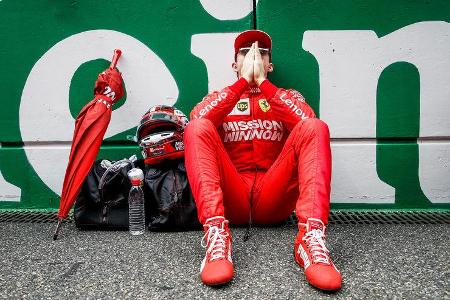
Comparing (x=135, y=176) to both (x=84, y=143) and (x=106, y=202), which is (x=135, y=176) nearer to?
(x=106, y=202)

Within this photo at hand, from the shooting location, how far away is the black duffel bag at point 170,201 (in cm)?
243

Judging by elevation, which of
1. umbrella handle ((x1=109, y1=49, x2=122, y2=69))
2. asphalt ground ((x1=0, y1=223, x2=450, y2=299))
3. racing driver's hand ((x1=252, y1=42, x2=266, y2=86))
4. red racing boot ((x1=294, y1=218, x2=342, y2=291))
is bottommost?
asphalt ground ((x1=0, y1=223, x2=450, y2=299))

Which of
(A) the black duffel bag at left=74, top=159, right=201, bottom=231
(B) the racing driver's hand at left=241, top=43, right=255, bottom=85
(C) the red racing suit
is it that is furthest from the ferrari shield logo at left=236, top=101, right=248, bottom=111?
(A) the black duffel bag at left=74, top=159, right=201, bottom=231

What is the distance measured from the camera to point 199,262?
1924 mm

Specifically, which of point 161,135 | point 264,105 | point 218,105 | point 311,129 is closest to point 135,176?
point 161,135

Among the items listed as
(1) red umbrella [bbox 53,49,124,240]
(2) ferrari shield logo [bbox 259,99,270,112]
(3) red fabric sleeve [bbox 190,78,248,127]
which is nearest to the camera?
(3) red fabric sleeve [bbox 190,78,248,127]

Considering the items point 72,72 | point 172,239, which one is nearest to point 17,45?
point 72,72

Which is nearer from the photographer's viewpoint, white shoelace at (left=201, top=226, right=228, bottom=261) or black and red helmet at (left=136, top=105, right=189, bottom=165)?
white shoelace at (left=201, top=226, right=228, bottom=261)

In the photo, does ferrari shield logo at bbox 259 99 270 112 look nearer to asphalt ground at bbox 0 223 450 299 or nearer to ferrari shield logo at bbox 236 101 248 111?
ferrari shield logo at bbox 236 101 248 111

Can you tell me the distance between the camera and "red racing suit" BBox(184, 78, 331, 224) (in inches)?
75.0

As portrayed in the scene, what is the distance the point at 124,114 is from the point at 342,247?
1858mm

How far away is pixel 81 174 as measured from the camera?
246cm

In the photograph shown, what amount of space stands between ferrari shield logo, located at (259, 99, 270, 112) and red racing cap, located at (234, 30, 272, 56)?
381 millimetres

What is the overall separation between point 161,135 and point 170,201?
419mm
